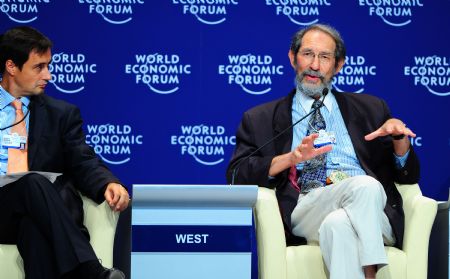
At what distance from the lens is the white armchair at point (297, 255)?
3.83 m

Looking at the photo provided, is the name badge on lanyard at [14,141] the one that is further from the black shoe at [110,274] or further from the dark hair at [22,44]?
the black shoe at [110,274]

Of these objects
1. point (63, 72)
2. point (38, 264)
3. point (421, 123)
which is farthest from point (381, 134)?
point (63, 72)

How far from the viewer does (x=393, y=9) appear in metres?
5.24

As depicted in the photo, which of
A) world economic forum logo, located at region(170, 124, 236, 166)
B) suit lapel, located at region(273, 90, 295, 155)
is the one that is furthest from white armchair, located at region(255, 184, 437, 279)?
world economic forum logo, located at region(170, 124, 236, 166)

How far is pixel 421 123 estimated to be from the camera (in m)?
5.24

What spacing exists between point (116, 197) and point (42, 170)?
489mm

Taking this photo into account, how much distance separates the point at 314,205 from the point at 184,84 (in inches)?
60.4

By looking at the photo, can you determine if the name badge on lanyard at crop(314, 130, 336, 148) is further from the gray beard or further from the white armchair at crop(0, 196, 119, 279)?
the white armchair at crop(0, 196, 119, 279)

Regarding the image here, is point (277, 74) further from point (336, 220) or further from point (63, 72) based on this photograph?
point (336, 220)

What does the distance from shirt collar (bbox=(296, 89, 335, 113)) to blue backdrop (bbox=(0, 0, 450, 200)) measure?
2.49 feet

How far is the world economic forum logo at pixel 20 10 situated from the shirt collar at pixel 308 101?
A: 171 cm

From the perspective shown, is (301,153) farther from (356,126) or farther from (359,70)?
(359,70)

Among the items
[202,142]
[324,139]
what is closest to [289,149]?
[324,139]

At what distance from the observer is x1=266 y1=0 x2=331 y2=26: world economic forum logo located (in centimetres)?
522
